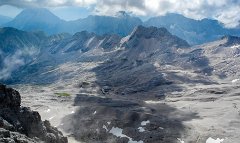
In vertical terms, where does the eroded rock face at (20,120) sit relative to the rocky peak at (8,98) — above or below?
below

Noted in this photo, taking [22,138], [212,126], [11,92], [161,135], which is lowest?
[22,138]

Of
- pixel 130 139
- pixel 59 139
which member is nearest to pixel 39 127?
pixel 59 139

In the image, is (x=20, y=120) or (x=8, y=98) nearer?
(x=20, y=120)

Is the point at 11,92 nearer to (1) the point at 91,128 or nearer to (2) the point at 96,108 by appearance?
(1) the point at 91,128

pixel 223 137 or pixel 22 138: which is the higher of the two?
pixel 223 137

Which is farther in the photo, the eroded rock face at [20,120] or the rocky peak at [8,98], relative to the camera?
the rocky peak at [8,98]

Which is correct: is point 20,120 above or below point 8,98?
below

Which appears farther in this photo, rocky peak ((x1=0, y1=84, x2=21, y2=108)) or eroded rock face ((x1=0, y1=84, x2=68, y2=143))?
rocky peak ((x1=0, y1=84, x2=21, y2=108))

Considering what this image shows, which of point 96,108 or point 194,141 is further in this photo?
point 96,108

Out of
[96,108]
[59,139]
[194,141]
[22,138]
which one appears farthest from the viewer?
[96,108]

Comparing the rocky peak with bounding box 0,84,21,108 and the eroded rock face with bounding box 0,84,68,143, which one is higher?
the rocky peak with bounding box 0,84,21,108

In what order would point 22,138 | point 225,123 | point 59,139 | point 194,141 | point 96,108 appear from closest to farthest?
point 22,138 → point 59,139 → point 194,141 → point 225,123 → point 96,108
